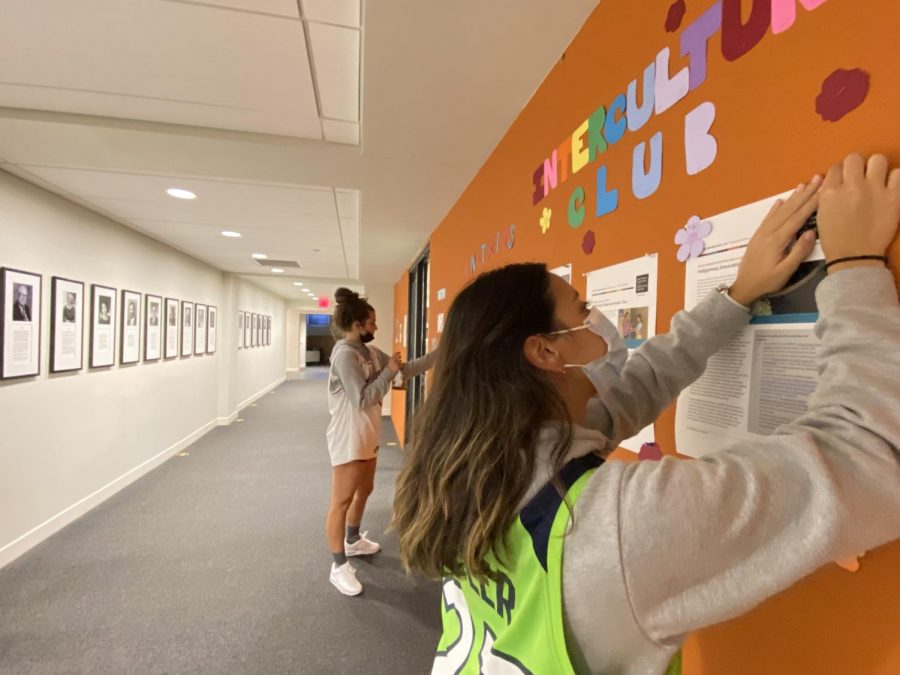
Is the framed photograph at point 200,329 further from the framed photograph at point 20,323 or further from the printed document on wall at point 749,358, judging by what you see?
the printed document on wall at point 749,358

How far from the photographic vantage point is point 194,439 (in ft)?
19.7

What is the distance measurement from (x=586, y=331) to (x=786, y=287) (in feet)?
1.00

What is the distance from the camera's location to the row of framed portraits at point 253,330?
8.41 meters

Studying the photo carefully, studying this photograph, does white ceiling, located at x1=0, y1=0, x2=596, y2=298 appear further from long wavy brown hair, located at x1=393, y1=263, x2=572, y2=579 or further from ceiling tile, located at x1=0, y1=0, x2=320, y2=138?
long wavy brown hair, located at x1=393, y1=263, x2=572, y2=579

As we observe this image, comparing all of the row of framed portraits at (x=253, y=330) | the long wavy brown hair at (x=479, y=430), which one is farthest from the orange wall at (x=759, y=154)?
the row of framed portraits at (x=253, y=330)

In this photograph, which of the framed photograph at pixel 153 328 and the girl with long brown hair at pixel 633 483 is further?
the framed photograph at pixel 153 328

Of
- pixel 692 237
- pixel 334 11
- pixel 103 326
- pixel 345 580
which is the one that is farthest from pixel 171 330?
pixel 692 237

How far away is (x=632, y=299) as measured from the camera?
1077 mm

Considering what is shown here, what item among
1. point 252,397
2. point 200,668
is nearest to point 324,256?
point 200,668

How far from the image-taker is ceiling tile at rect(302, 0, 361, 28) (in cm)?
130

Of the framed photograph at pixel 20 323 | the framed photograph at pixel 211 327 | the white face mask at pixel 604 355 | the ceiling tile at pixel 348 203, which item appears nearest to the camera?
the white face mask at pixel 604 355

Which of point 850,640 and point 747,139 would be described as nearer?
point 850,640

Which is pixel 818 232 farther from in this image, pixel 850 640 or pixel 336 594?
pixel 336 594

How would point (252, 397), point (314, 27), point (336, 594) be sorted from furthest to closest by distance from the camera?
point (252, 397) < point (336, 594) < point (314, 27)
